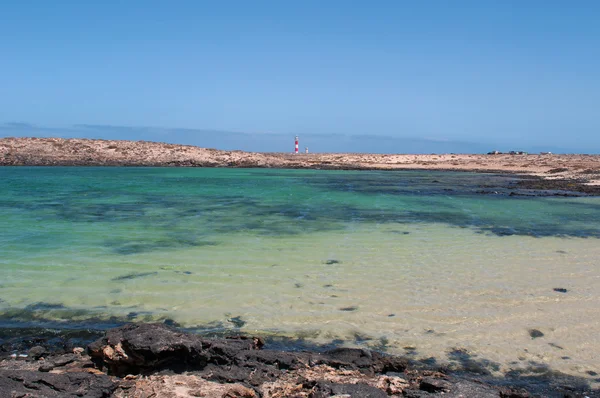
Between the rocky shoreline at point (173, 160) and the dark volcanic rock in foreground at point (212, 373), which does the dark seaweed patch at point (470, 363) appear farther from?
the rocky shoreline at point (173, 160)

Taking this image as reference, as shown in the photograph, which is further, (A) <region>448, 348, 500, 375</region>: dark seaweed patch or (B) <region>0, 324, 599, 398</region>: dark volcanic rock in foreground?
(A) <region>448, 348, 500, 375</region>: dark seaweed patch

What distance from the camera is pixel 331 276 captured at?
782cm

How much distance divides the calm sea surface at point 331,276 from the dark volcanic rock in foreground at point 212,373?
702mm

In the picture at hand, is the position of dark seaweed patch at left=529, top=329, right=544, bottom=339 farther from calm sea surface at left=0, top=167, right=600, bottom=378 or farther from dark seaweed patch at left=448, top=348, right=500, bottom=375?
dark seaweed patch at left=448, top=348, right=500, bottom=375

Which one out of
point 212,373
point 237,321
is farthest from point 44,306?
point 212,373

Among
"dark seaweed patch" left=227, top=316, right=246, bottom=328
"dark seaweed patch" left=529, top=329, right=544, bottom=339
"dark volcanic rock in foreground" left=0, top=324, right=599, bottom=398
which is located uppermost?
"dark volcanic rock in foreground" left=0, top=324, right=599, bottom=398

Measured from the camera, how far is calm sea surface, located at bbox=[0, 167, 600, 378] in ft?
18.1

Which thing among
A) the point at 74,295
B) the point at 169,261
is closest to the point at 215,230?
the point at 169,261

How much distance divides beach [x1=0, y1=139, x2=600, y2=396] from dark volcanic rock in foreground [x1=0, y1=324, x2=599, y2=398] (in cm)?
10

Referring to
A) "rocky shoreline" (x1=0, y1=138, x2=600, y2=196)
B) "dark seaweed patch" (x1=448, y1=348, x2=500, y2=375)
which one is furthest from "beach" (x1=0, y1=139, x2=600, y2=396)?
"rocky shoreline" (x1=0, y1=138, x2=600, y2=196)

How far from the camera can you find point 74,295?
6582 millimetres

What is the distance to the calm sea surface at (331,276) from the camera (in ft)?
18.1

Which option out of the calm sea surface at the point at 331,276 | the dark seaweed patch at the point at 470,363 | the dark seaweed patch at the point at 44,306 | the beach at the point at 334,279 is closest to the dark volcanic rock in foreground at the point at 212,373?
the beach at the point at 334,279

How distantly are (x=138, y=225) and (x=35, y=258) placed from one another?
4.01 meters
